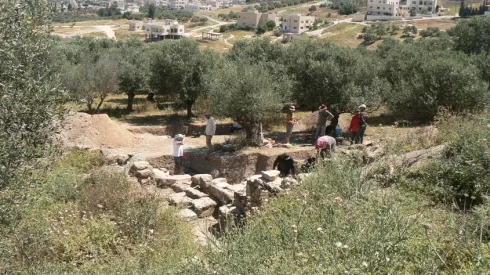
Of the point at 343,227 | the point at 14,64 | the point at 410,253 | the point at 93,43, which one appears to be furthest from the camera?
the point at 93,43

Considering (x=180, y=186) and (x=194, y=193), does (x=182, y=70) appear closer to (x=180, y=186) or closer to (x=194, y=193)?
(x=180, y=186)

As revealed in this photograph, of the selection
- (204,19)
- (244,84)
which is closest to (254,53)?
(244,84)

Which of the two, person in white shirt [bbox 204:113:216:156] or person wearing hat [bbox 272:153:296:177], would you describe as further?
person in white shirt [bbox 204:113:216:156]

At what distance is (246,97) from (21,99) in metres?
11.2

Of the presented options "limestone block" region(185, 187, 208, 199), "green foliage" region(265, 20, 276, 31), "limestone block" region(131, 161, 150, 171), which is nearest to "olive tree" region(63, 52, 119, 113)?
"limestone block" region(131, 161, 150, 171)

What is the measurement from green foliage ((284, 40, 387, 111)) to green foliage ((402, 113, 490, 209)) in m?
8.90

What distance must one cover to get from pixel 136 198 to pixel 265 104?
27.1 ft

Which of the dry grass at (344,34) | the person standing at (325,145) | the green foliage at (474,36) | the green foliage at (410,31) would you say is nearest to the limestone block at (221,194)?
the person standing at (325,145)

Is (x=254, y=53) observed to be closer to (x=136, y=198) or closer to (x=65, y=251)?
(x=136, y=198)

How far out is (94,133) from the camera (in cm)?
1973

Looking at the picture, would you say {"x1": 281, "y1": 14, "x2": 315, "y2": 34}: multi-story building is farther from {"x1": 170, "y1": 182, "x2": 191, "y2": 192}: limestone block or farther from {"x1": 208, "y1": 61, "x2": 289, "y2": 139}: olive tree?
{"x1": 170, "y1": 182, "x2": 191, "y2": 192}: limestone block

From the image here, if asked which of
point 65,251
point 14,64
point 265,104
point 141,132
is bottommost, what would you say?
point 141,132

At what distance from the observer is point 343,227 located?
6.14 metres

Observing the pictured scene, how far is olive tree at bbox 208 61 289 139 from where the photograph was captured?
1733 centimetres
